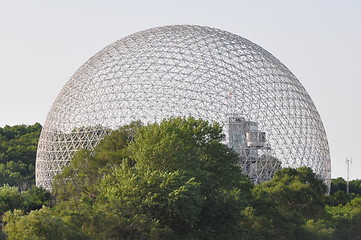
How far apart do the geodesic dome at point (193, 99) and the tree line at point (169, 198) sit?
343 cm

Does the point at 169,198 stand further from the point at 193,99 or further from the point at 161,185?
the point at 193,99

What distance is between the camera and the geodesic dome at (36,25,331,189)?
47781 millimetres

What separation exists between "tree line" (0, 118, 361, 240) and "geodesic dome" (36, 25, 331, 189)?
343 centimetres

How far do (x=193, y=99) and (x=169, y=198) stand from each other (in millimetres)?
19133

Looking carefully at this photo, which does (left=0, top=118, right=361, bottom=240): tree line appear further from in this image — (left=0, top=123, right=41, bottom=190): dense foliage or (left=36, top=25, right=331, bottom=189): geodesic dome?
(left=0, top=123, right=41, bottom=190): dense foliage

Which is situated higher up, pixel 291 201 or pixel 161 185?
pixel 161 185

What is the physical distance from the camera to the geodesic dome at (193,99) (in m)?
47.8

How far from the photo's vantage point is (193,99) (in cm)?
4781

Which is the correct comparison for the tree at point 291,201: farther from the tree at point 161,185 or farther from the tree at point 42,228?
the tree at point 42,228

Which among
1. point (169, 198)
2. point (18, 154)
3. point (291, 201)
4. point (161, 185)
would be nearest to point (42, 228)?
point (161, 185)

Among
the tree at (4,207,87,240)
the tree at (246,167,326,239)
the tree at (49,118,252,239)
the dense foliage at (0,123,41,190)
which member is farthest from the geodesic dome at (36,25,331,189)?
the tree at (4,207,87,240)

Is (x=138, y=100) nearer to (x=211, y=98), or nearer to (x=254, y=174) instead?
(x=211, y=98)

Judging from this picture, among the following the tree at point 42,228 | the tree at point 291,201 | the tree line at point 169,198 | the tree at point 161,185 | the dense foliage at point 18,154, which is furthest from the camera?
the dense foliage at point 18,154

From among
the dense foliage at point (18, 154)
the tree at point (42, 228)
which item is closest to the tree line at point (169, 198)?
the tree at point (42, 228)
